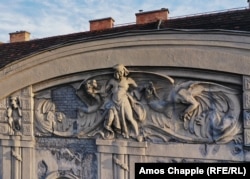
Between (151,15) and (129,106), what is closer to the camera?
(129,106)

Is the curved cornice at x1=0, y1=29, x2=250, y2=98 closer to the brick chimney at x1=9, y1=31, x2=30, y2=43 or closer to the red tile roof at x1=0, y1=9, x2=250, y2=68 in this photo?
the red tile roof at x1=0, y1=9, x2=250, y2=68

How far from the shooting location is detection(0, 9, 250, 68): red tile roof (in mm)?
7059

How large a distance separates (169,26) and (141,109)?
3.13 metres

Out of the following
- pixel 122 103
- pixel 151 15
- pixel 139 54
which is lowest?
pixel 122 103

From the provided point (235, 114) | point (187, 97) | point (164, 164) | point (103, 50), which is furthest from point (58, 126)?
point (235, 114)

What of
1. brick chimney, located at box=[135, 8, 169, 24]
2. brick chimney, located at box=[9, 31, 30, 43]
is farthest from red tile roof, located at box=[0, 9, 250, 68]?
brick chimney, located at box=[9, 31, 30, 43]

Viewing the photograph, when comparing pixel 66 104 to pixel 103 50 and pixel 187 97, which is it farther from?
pixel 187 97

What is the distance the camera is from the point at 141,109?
6.72m

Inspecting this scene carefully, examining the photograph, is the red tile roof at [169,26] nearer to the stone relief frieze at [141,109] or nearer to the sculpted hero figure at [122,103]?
the sculpted hero figure at [122,103]

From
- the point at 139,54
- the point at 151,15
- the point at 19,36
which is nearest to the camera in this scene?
the point at 139,54

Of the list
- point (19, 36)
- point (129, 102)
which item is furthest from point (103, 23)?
point (129, 102)

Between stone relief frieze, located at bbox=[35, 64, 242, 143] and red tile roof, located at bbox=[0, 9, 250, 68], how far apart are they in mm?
1195

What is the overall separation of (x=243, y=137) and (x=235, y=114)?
49cm

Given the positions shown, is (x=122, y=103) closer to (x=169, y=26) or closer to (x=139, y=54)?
(x=139, y=54)
